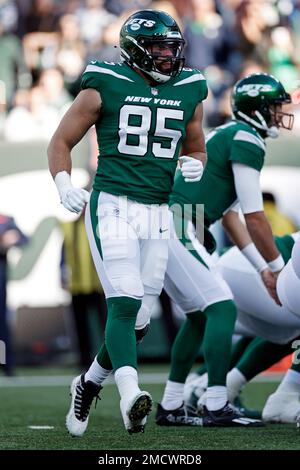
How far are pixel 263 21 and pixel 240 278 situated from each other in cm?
651

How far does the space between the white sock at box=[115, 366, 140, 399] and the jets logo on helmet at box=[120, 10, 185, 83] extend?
4.10ft

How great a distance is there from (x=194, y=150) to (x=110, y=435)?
1330mm

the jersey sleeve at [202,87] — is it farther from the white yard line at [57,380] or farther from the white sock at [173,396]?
the white yard line at [57,380]

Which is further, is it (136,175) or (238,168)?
(238,168)

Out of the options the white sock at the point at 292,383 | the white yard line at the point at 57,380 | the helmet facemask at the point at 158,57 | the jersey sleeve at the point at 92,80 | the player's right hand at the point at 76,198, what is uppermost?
the helmet facemask at the point at 158,57

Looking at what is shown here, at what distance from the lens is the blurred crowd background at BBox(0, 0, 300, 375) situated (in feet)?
30.5

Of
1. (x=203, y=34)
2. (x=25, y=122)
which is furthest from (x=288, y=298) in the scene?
(x=203, y=34)

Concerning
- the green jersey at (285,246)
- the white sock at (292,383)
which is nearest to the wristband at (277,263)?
the green jersey at (285,246)

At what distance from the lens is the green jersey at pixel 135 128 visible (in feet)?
15.0

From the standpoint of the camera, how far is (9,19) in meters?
11.9

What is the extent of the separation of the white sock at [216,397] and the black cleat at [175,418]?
161mm

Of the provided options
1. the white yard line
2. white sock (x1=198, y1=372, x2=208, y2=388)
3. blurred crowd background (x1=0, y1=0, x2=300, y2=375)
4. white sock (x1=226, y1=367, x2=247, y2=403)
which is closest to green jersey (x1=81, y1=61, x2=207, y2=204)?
white sock (x1=226, y1=367, x2=247, y2=403)

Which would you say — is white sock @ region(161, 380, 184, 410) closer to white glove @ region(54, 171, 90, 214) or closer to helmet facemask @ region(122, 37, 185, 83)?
white glove @ region(54, 171, 90, 214)
